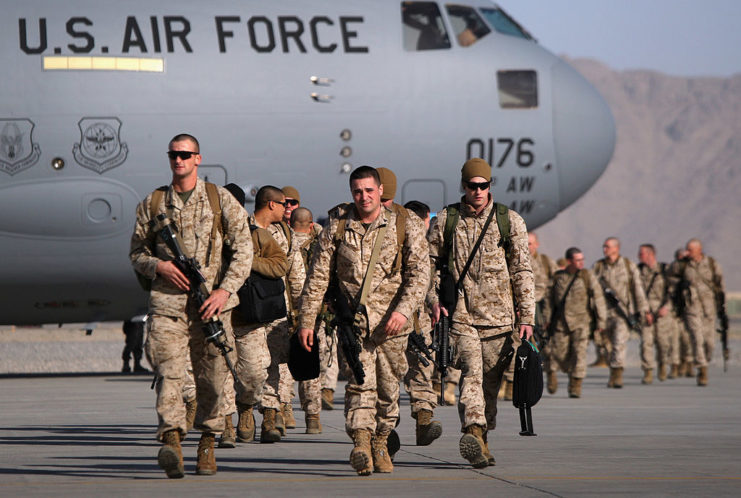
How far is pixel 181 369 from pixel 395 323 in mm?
1437

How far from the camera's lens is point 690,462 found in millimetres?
9688

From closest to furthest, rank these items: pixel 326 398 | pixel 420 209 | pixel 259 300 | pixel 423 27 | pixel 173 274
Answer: pixel 173 274 < pixel 259 300 < pixel 420 209 < pixel 326 398 < pixel 423 27

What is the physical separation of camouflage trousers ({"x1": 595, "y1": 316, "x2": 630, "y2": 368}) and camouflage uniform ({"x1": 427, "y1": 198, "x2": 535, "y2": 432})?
33.8 ft

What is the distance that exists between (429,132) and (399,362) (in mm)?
10228

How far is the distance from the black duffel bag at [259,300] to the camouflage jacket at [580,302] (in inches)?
335

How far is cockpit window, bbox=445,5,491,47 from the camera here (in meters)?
19.4

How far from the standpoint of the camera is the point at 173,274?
8617 mm

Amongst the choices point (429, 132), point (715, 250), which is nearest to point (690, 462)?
point (429, 132)

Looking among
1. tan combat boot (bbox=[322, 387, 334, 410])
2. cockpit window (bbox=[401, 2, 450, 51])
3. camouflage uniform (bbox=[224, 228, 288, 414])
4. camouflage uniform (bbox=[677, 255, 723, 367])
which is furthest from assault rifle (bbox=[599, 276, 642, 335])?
camouflage uniform (bbox=[224, 228, 288, 414])

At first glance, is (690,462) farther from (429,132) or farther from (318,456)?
(429,132)

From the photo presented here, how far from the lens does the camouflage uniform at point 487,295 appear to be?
948 cm

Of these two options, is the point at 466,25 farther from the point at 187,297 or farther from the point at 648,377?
the point at 187,297

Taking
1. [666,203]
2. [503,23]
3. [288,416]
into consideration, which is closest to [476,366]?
[288,416]

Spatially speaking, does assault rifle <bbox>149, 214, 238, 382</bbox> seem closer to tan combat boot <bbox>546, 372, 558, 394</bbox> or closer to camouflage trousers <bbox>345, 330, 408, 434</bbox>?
camouflage trousers <bbox>345, 330, 408, 434</bbox>
